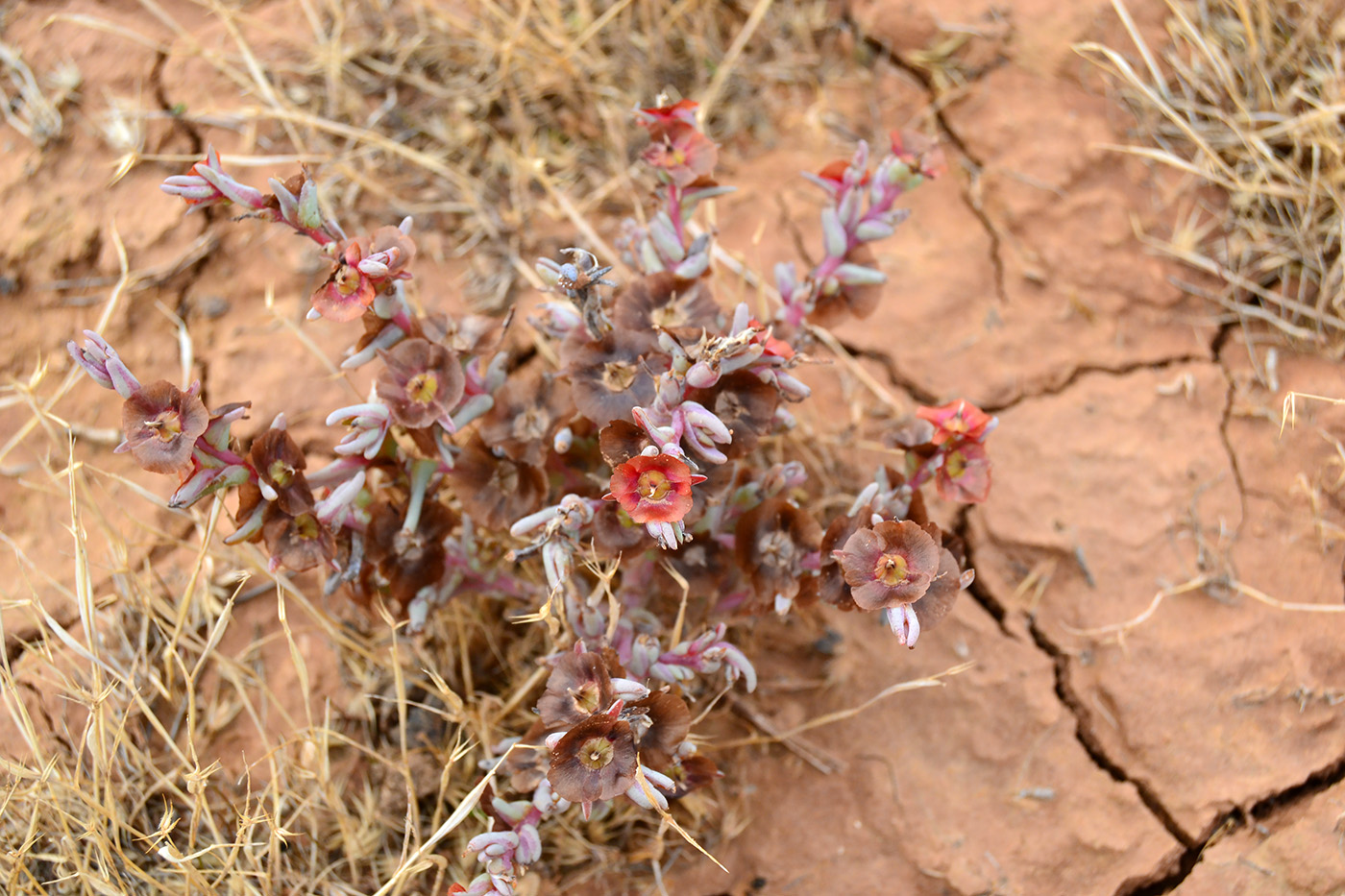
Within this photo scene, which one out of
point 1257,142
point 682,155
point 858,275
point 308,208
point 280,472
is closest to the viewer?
point 308,208

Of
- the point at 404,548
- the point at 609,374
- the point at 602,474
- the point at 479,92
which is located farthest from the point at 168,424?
the point at 479,92

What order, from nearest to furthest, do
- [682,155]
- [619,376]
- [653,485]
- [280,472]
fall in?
1. [653,485]
2. [280,472]
3. [619,376]
4. [682,155]

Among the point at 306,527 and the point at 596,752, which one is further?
the point at 306,527

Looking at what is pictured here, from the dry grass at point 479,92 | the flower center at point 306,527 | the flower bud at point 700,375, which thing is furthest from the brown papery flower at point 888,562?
the dry grass at point 479,92

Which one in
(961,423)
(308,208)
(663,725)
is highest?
(308,208)

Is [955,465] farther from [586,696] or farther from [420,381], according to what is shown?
[420,381]

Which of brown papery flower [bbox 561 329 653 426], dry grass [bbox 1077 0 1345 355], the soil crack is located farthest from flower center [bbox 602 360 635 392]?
dry grass [bbox 1077 0 1345 355]

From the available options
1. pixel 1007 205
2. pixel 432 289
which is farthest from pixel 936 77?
pixel 432 289
